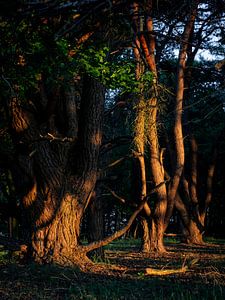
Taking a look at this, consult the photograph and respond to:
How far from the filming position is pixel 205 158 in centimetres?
3297

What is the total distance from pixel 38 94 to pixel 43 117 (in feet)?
1.75

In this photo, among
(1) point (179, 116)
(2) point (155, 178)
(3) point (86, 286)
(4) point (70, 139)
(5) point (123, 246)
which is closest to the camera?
(3) point (86, 286)

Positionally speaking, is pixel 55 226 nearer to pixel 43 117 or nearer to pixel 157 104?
pixel 43 117

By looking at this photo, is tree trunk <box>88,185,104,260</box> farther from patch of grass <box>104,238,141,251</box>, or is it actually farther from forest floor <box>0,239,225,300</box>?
patch of grass <box>104,238,141,251</box>

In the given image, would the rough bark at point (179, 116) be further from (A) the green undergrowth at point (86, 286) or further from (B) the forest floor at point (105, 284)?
(A) the green undergrowth at point (86, 286)

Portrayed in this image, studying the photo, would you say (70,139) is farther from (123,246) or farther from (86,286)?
(123,246)

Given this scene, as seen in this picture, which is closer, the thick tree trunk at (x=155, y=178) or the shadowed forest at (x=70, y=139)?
the shadowed forest at (x=70, y=139)

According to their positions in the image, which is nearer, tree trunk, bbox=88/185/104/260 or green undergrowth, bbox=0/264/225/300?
green undergrowth, bbox=0/264/225/300

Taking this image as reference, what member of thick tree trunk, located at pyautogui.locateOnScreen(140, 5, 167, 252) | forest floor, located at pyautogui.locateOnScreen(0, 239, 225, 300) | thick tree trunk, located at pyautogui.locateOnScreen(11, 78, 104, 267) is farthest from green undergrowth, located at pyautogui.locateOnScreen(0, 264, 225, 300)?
thick tree trunk, located at pyautogui.locateOnScreen(140, 5, 167, 252)

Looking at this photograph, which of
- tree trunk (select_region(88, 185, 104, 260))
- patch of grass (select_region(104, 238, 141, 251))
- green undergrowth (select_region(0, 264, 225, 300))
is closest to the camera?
green undergrowth (select_region(0, 264, 225, 300))

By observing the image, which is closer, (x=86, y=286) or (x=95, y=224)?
Result: (x=86, y=286)

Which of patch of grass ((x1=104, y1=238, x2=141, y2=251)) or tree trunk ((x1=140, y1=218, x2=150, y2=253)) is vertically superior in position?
tree trunk ((x1=140, y1=218, x2=150, y2=253))

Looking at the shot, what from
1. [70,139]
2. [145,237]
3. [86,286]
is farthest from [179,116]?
[86,286]

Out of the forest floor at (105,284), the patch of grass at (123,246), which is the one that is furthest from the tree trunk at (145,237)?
the forest floor at (105,284)
